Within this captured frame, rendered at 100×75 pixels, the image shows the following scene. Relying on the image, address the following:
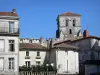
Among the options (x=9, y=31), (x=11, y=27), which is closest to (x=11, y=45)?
(x=9, y=31)

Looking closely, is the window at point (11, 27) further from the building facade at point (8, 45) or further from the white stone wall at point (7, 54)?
the white stone wall at point (7, 54)

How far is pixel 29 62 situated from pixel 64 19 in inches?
1809

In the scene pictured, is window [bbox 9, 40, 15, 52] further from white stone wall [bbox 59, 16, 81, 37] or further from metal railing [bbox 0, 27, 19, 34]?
white stone wall [bbox 59, 16, 81, 37]

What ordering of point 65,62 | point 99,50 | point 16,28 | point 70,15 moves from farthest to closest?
1. point 70,15
2. point 99,50
3. point 65,62
4. point 16,28

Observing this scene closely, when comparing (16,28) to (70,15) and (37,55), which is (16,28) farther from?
(70,15)

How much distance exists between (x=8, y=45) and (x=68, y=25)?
5472cm

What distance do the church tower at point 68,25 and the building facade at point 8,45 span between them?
51.3m

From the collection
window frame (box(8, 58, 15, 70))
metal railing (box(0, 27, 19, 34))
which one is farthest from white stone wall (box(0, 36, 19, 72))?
metal railing (box(0, 27, 19, 34))

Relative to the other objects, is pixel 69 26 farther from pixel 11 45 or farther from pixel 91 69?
pixel 11 45

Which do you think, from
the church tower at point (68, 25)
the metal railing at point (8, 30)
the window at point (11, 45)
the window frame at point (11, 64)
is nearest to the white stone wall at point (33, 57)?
the window at point (11, 45)

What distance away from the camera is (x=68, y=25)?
100 m

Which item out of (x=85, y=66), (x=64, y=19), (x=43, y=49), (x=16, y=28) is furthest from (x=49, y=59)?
(x=64, y=19)

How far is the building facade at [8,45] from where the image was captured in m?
47.1

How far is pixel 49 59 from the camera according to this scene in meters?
56.5
